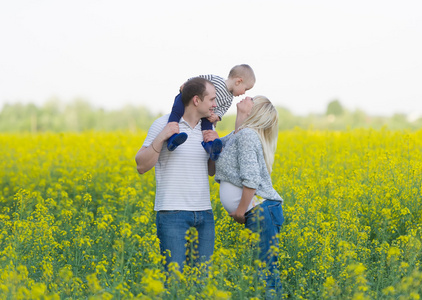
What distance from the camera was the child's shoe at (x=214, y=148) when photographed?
3732 mm

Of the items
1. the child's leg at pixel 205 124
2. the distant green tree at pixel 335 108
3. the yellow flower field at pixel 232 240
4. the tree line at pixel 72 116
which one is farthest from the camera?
the distant green tree at pixel 335 108

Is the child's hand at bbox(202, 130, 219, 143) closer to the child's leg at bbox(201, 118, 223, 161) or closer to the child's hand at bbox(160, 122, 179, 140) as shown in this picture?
the child's leg at bbox(201, 118, 223, 161)

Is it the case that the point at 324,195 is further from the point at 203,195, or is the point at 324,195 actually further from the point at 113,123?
the point at 113,123

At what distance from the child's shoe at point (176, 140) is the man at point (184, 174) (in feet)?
0.14

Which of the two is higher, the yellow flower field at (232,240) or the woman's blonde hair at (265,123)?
the woman's blonde hair at (265,123)

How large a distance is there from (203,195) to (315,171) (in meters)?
4.65

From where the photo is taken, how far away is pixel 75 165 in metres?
10.4

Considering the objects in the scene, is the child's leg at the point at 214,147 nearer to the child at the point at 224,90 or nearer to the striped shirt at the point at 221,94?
the child at the point at 224,90

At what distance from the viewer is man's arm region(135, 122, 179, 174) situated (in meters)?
3.70

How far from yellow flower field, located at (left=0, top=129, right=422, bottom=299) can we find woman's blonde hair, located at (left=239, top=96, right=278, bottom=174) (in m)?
0.75

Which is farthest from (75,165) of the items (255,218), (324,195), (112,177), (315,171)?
(255,218)

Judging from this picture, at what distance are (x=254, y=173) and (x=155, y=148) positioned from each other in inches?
29.4

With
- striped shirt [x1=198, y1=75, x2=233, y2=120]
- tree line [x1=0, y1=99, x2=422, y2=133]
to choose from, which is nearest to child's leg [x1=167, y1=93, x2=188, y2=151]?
striped shirt [x1=198, y1=75, x2=233, y2=120]

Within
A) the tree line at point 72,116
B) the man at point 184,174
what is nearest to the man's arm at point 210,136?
the man at point 184,174
